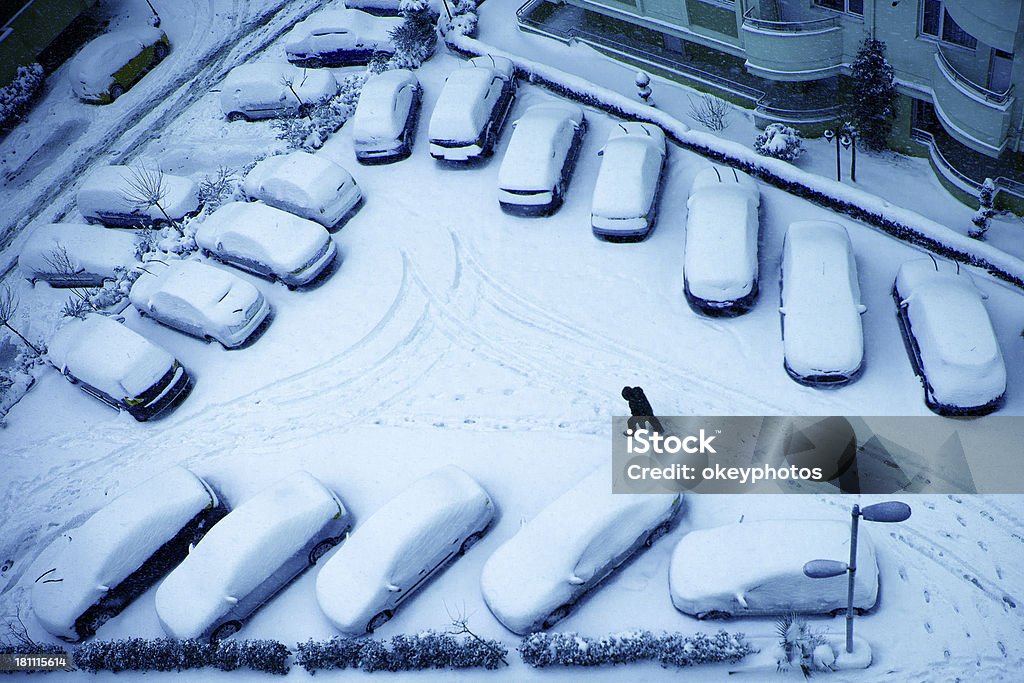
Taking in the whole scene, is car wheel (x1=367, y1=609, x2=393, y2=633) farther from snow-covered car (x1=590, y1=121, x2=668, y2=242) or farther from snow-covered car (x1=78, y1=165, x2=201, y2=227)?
snow-covered car (x1=78, y1=165, x2=201, y2=227)

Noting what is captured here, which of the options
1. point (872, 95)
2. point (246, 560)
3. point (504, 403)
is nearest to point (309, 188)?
point (504, 403)

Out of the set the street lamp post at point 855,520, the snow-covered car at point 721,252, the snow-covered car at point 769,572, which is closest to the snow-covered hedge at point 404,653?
the snow-covered car at point 769,572

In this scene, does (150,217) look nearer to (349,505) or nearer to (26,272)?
(26,272)

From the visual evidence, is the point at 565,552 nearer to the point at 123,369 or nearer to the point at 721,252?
the point at 721,252

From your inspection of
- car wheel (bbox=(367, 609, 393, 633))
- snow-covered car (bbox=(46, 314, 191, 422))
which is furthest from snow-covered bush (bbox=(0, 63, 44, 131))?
car wheel (bbox=(367, 609, 393, 633))

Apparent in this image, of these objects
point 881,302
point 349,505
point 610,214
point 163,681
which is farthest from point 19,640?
point 881,302

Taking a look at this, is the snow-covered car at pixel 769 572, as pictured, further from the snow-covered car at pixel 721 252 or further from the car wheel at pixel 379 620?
the snow-covered car at pixel 721 252
